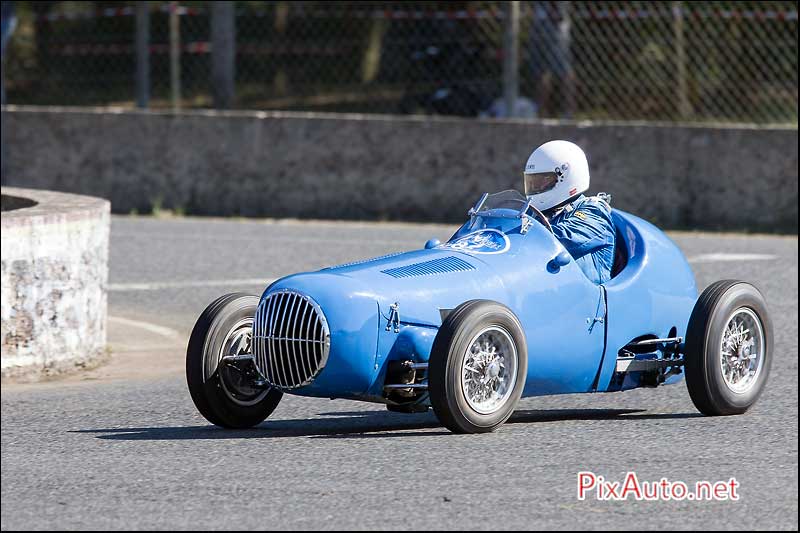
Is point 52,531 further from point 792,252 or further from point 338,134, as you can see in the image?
point 338,134

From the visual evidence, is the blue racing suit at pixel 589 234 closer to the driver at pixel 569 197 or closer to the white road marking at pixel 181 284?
the driver at pixel 569 197

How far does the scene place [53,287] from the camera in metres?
8.66

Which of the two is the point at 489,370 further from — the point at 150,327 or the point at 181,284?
the point at 181,284

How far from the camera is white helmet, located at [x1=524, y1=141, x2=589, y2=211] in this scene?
304 inches

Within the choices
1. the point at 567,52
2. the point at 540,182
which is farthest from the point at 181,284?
the point at 567,52

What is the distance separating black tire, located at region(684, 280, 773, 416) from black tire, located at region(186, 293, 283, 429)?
196cm

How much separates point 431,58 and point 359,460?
51.8 ft

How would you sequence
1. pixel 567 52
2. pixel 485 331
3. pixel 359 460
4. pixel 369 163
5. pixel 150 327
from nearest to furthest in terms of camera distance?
1. pixel 359 460
2. pixel 485 331
3. pixel 150 327
4. pixel 369 163
5. pixel 567 52

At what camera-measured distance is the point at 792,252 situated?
14047 millimetres

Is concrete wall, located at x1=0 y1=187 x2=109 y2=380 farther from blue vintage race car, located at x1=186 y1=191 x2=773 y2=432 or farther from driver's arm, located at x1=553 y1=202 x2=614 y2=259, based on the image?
driver's arm, located at x1=553 y1=202 x2=614 y2=259

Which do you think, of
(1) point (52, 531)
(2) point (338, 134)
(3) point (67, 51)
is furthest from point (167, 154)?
(1) point (52, 531)

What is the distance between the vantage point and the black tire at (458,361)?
634 cm

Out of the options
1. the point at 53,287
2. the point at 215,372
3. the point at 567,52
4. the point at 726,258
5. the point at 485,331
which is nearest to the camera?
the point at 485,331

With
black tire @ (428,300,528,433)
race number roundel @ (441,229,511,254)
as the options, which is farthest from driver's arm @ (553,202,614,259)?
black tire @ (428,300,528,433)
